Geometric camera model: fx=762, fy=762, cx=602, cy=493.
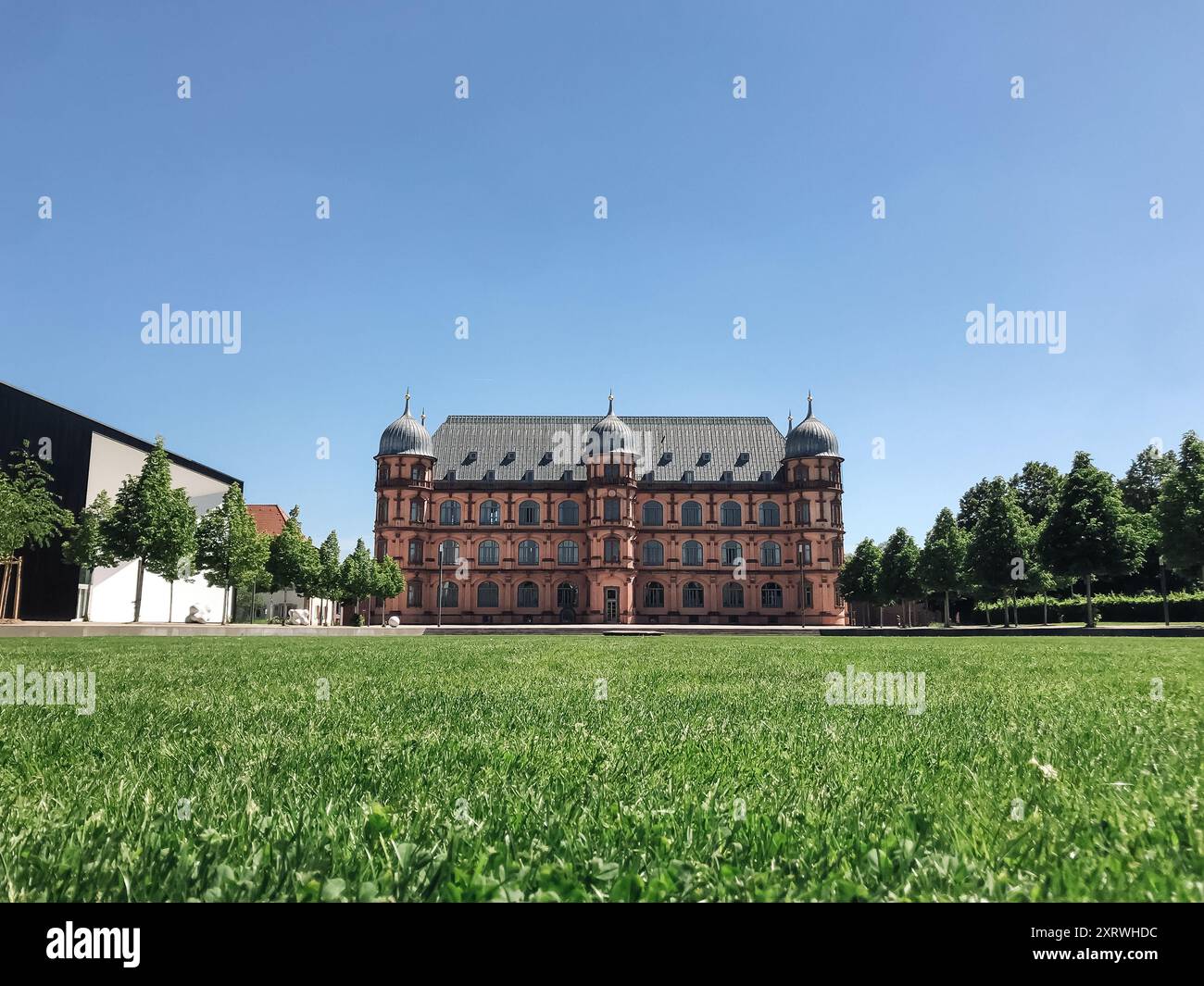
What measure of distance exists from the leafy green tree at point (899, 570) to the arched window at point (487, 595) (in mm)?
35648

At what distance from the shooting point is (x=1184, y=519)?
121 feet

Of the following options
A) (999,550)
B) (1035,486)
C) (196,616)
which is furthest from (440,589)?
(1035,486)

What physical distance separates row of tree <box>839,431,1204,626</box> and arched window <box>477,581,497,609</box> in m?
33.5

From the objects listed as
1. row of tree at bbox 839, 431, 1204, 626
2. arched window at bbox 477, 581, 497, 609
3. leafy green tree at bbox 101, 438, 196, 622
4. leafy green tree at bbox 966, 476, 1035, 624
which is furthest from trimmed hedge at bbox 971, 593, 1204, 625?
leafy green tree at bbox 101, 438, 196, 622

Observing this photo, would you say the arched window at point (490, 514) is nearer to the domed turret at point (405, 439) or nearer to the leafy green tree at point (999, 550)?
the domed turret at point (405, 439)

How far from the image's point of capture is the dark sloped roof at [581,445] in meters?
76.4

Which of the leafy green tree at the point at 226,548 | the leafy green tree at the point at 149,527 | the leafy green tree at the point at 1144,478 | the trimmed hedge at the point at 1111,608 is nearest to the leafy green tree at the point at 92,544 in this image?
the leafy green tree at the point at 149,527

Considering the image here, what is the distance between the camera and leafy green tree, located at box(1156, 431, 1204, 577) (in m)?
36.5

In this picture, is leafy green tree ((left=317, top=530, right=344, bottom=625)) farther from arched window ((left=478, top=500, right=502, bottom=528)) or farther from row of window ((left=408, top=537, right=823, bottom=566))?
arched window ((left=478, top=500, right=502, bottom=528))

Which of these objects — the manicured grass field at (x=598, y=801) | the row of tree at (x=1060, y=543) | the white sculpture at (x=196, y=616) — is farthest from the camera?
the white sculpture at (x=196, y=616)

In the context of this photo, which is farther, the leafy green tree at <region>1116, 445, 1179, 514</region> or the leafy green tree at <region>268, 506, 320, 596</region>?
the leafy green tree at <region>1116, 445, 1179, 514</region>

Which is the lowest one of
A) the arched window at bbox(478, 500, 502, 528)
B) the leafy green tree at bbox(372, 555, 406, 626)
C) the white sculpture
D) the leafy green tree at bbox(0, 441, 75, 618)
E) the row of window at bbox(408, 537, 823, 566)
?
the white sculpture

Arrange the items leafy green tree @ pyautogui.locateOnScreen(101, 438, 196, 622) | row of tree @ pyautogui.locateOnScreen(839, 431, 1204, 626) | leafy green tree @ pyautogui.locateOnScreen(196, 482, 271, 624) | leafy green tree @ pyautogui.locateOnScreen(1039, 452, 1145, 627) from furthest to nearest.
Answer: leafy green tree @ pyautogui.locateOnScreen(1039, 452, 1145, 627)
leafy green tree @ pyautogui.locateOnScreen(196, 482, 271, 624)
row of tree @ pyautogui.locateOnScreen(839, 431, 1204, 626)
leafy green tree @ pyautogui.locateOnScreen(101, 438, 196, 622)
